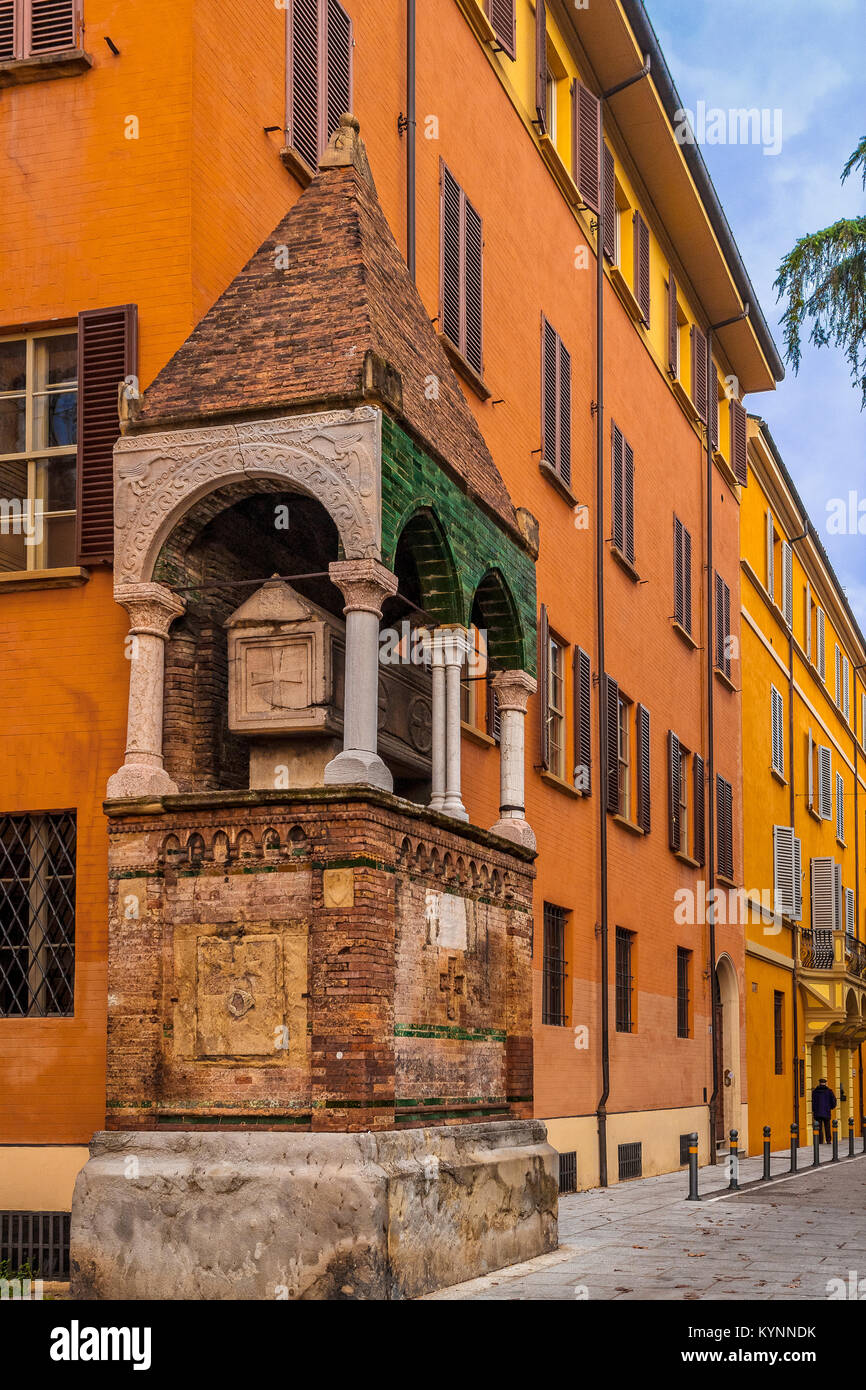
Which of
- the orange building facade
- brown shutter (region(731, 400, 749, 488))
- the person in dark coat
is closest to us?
the orange building facade

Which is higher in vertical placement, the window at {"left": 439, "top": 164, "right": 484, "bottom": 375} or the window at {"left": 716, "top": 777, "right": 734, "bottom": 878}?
the window at {"left": 439, "top": 164, "right": 484, "bottom": 375}

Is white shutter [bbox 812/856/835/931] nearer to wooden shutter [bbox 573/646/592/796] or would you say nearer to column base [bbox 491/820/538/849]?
wooden shutter [bbox 573/646/592/796]

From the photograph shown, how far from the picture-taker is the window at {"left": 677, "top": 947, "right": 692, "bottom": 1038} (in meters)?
27.6

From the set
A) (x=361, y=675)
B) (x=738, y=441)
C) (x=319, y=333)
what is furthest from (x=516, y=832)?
(x=738, y=441)

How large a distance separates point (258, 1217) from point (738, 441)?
26744 mm

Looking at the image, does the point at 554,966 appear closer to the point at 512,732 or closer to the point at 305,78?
the point at 512,732

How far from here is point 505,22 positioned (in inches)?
805

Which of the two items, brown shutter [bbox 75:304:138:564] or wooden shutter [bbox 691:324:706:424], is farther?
wooden shutter [bbox 691:324:706:424]

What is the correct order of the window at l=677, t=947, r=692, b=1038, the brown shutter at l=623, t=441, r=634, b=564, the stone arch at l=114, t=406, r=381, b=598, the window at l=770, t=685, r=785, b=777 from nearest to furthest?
the stone arch at l=114, t=406, r=381, b=598
the brown shutter at l=623, t=441, r=634, b=564
the window at l=677, t=947, r=692, b=1038
the window at l=770, t=685, r=785, b=777

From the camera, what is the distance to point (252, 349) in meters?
12.3

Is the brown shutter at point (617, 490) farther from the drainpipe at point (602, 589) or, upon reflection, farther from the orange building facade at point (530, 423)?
the drainpipe at point (602, 589)

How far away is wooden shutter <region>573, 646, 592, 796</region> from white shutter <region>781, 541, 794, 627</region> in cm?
1888

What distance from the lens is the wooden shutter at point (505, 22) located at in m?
20.1

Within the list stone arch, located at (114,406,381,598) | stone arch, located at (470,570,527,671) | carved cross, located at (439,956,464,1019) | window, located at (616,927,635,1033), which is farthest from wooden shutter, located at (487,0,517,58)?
carved cross, located at (439,956,464,1019)
